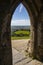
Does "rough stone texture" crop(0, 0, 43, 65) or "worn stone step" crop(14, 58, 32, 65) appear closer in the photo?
"rough stone texture" crop(0, 0, 43, 65)

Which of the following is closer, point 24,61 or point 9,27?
point 9,27

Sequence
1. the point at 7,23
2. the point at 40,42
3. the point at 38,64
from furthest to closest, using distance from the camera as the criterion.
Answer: the point at 40,42 < the point at 38,64 < the point at 7,23

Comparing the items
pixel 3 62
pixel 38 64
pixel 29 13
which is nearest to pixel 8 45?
pixel 3 62

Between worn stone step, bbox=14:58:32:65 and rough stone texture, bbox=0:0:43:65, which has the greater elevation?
rough stone texture, bbox=0:0:43:65

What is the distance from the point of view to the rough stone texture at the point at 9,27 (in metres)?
3.58

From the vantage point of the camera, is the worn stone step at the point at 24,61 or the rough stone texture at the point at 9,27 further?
the worn stone step at the point at 24,61

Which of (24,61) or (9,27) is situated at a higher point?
(9,27)

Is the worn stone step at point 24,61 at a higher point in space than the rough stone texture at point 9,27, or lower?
lower

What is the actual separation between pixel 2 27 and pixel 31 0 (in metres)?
1.85

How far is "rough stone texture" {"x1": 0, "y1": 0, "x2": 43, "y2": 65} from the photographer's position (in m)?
3.58

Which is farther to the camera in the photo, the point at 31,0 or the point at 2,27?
the point at 31,0

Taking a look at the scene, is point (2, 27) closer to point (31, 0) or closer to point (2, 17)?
point (2, 17)

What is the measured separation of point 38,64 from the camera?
189 inches

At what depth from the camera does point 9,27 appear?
12.7 feet
